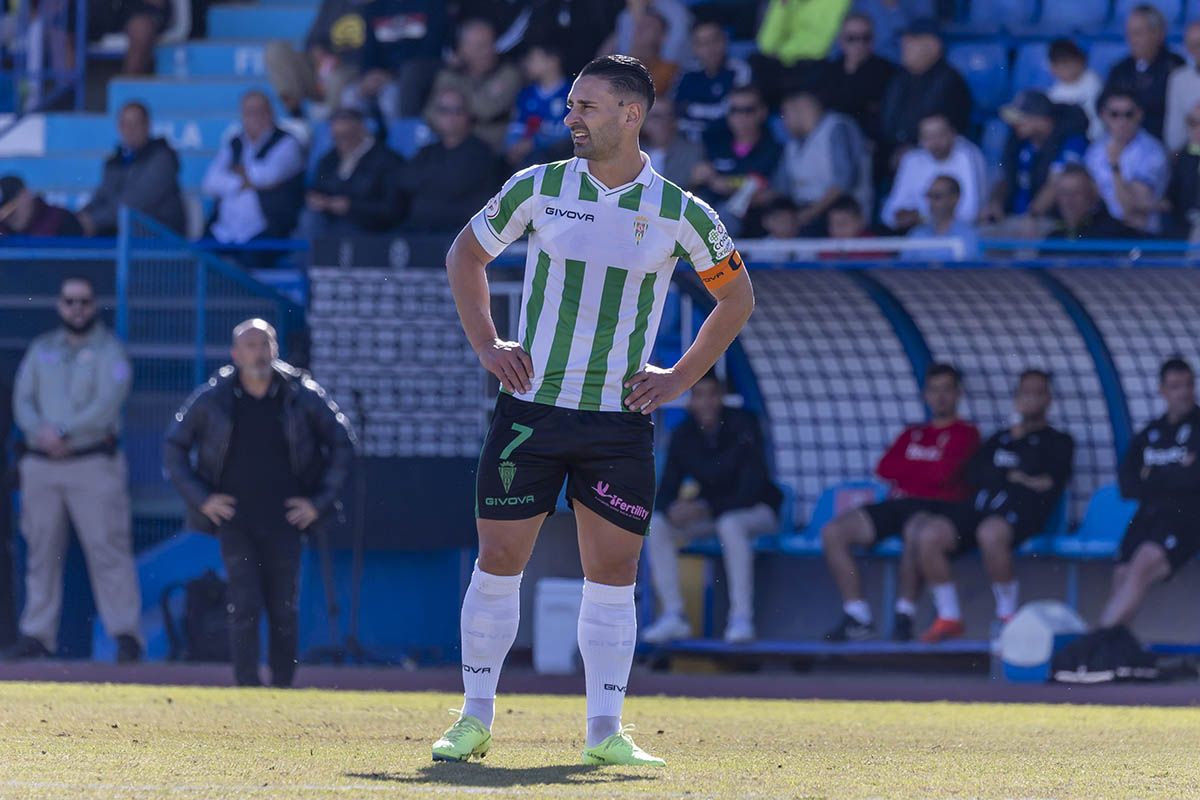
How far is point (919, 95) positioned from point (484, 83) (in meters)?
3.12

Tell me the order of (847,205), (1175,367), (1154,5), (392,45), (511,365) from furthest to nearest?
(392,45) < (1154,5) < (847,205) < (1175,367) < (511,365)

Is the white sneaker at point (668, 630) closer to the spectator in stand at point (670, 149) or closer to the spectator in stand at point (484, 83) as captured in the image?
the spectator in stand at point (670, 149)

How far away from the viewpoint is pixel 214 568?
44.4 feet

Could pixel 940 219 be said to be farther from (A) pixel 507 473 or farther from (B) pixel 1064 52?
(A) pixel 507 473

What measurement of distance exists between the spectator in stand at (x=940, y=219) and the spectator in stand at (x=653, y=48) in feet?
8.32

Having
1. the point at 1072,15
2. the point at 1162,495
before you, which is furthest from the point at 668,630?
the point at 1072,15

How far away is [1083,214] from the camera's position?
12.6 m

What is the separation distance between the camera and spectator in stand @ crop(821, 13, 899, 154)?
1427 centimetres

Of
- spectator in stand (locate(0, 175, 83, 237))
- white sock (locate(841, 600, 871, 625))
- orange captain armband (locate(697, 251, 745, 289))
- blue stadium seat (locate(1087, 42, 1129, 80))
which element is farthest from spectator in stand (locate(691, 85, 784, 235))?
orange captain armband (locate(697, 251, 745, 289))

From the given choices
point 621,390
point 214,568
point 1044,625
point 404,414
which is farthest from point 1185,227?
point 621,390

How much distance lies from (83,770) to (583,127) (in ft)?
7.33

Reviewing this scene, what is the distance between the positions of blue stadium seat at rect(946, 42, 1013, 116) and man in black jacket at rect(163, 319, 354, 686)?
20.1ft

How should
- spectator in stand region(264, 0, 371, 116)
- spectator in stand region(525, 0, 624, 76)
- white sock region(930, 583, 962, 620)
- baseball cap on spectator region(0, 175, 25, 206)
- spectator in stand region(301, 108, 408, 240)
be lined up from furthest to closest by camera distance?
spectator in stand region(264, 0, 371, 116), spectator in stand region(525, 0, 624, 76), baseball cap on spectator region(0, 175, 25, 206), spectator in stand region(301, 108, 408, 240), white sock region(930, 583, 962, 620)

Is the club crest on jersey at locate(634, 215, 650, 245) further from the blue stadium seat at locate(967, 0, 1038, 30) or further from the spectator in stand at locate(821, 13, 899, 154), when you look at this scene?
the blue stadium seat at locate(967, 0, 1038, 30)
